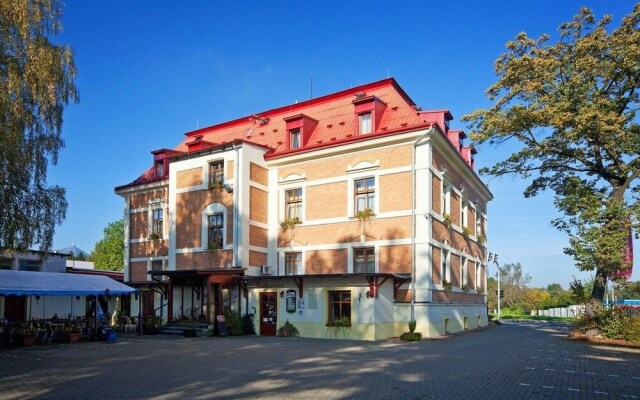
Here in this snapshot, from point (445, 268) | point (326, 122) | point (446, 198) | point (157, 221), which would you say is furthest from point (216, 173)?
point (445, 268)

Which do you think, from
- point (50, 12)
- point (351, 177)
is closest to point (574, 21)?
point (351, 177)

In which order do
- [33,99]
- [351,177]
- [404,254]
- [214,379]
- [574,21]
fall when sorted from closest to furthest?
[214,379] → [33,99] → [574,21] → [404,254] → [351,177]

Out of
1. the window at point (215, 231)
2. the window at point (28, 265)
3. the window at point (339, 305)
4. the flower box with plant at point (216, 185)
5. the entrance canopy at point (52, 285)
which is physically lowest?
the window at point (339, 305)

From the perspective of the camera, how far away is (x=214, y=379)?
12000 mm

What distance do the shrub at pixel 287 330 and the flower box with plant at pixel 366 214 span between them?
19.3 ft

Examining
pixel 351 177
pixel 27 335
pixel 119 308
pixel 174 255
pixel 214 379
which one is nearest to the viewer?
pixel 214 379

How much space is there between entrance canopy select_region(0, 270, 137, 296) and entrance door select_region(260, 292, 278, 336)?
5919 millimetres

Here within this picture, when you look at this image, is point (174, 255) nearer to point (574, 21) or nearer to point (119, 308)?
point (119, 308)

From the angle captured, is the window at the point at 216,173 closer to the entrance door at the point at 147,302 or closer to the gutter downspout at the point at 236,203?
the gutter downspout at the point at 236,203

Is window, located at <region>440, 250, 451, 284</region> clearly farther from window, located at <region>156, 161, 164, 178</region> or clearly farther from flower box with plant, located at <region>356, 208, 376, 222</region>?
window, located at <region>156, 161, 164, 178</region>

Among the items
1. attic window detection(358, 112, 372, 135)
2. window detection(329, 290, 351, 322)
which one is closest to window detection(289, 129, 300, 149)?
attic window detection(358, 112, 372, 135)

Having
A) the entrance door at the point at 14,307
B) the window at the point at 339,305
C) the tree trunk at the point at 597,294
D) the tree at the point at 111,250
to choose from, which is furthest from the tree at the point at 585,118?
the tree at the point at 111,250

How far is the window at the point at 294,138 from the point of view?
29516 millimetres

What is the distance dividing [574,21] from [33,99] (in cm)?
2050
